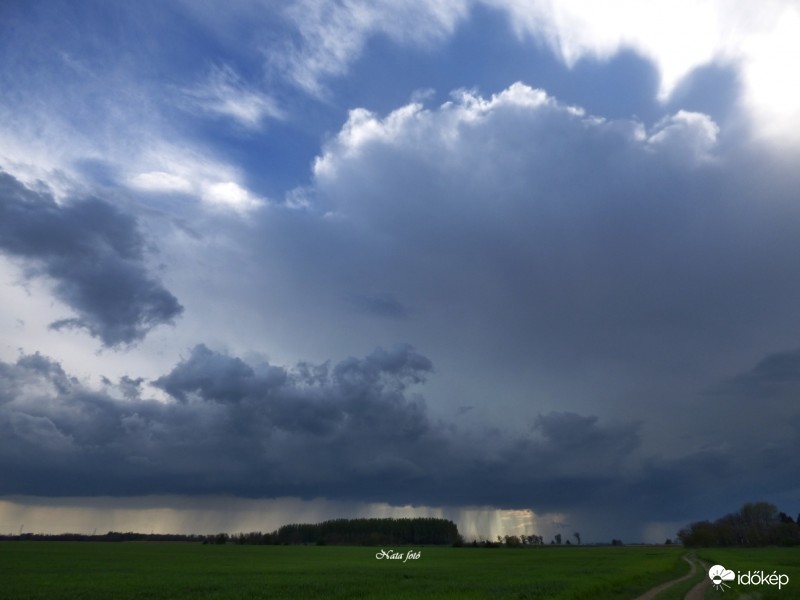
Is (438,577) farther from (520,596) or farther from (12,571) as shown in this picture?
(12,571)

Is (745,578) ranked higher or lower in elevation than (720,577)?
lower

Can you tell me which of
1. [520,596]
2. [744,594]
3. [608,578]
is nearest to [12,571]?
[520,596]

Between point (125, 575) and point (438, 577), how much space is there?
36782mm

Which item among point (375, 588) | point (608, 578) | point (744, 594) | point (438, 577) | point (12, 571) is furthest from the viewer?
point (12, 571)

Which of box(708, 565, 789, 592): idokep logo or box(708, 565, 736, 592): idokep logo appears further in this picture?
Result: box(708, 565, 789, 592): idokep logo

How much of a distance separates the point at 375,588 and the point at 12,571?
50264mm

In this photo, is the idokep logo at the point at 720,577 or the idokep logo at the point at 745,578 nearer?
the idokep logo at the point at 720,577

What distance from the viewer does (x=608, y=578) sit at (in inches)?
2360

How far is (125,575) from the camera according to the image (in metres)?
69.2

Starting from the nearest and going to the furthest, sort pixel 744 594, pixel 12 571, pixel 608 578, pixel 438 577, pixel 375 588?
pixel 744 594
pixel 375 588
pixel 608 578
pixel 438 577
pixel 12 571

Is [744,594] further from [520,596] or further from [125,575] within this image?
[125,575]

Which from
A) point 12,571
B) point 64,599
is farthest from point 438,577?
point 12,571

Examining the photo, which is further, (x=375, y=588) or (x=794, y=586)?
(x=375, y=588)

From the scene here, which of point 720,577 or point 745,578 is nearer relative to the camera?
point 720,577
